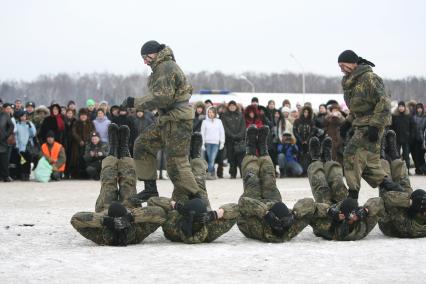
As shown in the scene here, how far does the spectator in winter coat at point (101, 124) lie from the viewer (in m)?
18.8

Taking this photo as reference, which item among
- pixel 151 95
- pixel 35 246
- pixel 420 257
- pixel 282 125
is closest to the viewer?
pixel 420 257

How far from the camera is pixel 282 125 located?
20.2 meters

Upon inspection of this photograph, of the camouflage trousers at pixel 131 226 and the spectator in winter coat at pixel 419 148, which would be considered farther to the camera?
the spectator in winter coat at pixel 419 148

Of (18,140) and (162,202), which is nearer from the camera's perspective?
(162,202)

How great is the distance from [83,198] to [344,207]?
20.9ft

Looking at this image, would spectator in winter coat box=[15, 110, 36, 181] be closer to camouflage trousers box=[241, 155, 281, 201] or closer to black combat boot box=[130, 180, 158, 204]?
black combat boot box=[130, 180, 158, 204]

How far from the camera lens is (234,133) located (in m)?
19.6

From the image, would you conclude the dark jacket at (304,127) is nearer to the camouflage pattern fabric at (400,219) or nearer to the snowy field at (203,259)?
the snowy field at (203,259)

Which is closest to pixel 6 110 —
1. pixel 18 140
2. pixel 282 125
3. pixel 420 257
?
pixel 18 140

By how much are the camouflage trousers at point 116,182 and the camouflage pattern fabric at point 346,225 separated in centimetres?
234

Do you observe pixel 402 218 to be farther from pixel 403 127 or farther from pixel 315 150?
pixel 403 127

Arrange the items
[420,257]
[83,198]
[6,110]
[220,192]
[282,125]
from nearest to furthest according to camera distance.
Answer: [420,257], [83,198], [220,192], [6,110], [282,125]

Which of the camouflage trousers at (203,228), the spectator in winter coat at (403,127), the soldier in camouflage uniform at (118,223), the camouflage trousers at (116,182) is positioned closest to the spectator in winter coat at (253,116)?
the spectator in winter coat at (403,127)

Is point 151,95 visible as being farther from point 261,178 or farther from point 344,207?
point 344,207
